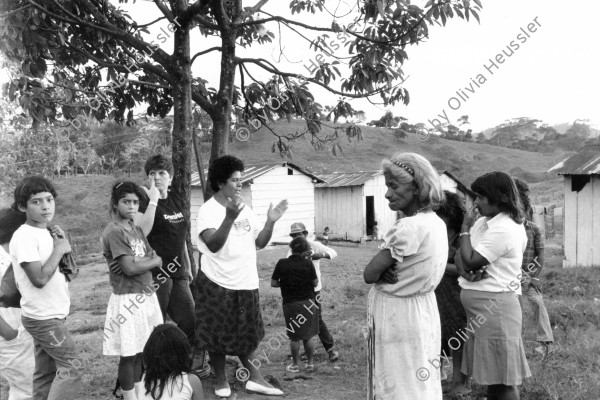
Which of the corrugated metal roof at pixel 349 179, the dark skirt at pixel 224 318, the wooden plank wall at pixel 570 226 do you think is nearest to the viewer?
the dark skirt at pixel 224 318

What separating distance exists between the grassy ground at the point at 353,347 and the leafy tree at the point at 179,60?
2.00 m

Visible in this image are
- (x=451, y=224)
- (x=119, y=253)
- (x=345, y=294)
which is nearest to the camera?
(x=119, y=253)

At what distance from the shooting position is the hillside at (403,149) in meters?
43.5

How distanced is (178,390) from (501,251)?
2.18 metres

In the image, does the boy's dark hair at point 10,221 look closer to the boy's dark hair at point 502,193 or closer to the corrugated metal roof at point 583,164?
the boy's dark hair at point 502,193

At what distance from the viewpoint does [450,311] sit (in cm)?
462

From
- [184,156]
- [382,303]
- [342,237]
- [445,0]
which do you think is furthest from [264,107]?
[342,237]

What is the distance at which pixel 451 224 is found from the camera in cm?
456

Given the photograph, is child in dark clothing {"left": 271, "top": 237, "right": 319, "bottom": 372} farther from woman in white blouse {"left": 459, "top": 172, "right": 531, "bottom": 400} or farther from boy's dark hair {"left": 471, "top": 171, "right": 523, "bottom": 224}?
boy's dark hair {"left": 471, "top": 171, "right": 523, "bottom": 224}

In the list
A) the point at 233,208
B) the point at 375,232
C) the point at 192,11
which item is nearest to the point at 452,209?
the point at 233,208

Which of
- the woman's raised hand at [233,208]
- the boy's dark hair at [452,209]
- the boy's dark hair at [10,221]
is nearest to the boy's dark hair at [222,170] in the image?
the woman's raised hand at [233,208]

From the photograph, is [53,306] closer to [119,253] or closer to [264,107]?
[119,253]

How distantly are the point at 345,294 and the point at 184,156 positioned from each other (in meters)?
4.72

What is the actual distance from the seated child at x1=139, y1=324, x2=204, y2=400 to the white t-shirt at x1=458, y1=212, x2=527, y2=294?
198cm
